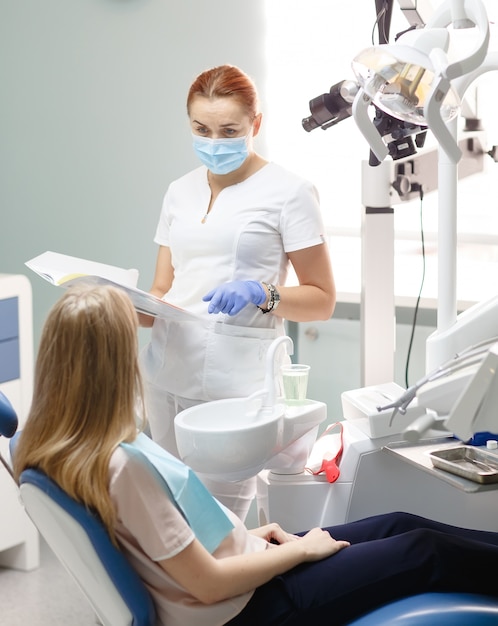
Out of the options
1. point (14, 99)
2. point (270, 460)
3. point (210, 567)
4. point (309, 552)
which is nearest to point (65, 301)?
point (210, 567)

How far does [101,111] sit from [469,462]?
1.93 m

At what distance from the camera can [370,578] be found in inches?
62.5

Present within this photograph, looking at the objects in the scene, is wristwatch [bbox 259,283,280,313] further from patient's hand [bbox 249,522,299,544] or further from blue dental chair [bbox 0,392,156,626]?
blue dental chair [bbox 0,392,156,626]

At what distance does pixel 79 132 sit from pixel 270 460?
1.65 metres

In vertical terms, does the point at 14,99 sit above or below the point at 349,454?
above

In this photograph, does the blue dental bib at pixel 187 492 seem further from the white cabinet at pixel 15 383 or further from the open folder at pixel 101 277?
the white cabinet at pixel 15 383

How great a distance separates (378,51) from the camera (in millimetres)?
1549

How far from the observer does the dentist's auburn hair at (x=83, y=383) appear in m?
1.43

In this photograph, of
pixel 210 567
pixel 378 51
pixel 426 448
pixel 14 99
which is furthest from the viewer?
pixel 14 99

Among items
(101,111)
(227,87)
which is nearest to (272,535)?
(227,87)

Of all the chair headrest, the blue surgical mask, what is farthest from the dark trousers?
the blue surgical mask

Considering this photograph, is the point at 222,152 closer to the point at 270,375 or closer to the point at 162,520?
the point at 270,375

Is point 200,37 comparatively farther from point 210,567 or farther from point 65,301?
point 210,567

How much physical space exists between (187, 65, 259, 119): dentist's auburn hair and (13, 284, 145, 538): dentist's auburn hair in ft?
2.71
